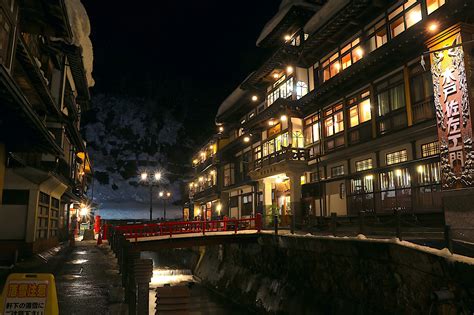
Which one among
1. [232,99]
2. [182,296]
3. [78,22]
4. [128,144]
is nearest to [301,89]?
[232,99]

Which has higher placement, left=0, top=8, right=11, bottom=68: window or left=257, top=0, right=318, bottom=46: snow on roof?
left=257, top=0, right=318, bottom=46: snow on roof

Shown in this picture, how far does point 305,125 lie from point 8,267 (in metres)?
21.2

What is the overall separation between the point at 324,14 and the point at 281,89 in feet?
24.7

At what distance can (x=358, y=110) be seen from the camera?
22.8 meters

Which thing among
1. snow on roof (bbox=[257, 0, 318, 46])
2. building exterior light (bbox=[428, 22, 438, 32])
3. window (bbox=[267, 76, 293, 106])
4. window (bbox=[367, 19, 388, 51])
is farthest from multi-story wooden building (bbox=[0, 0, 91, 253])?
window (bbox=[367, 19, 388, 51])

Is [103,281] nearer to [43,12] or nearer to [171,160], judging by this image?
[43,12]

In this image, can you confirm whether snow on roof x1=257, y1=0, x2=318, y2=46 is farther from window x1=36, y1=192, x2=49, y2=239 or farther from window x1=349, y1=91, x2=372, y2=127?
window x1=36, y1=192, x2=49, y2=239

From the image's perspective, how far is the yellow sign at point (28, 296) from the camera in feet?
15.9

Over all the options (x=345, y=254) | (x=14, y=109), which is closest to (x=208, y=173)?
(x=345, y=254)

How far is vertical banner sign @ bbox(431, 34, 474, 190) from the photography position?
48.5 feet

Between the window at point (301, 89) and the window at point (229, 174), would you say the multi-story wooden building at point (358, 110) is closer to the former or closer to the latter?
the window at point (301, 89)

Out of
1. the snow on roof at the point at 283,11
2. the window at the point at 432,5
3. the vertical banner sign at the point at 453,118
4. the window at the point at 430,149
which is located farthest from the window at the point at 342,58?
the window at the point at 430,149

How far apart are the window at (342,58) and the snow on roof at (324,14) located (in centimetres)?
274

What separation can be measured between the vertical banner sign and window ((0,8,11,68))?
16196 mm
